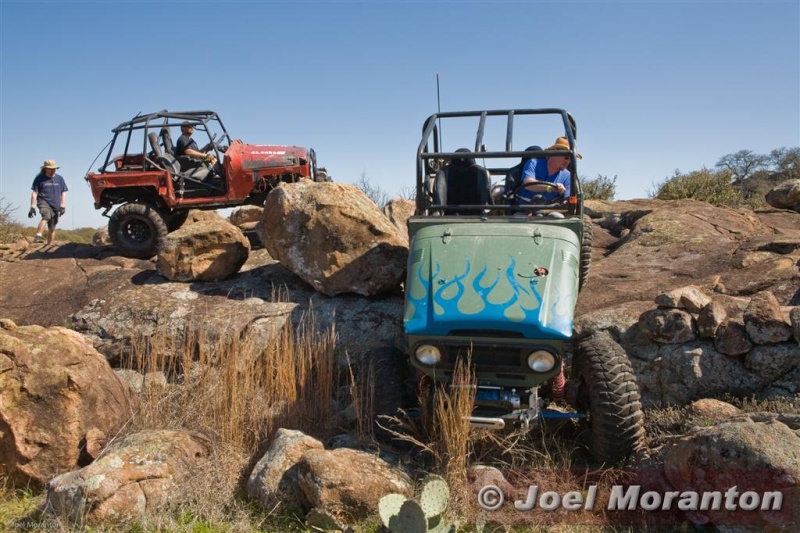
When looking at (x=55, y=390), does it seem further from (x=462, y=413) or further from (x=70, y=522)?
(x=462, y=413)

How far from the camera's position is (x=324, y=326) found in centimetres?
603

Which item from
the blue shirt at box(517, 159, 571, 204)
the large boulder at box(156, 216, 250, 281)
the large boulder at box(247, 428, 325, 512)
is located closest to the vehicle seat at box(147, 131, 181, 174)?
the large boulder at box(156, 216, 250, 281)

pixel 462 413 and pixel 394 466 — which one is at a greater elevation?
pixel 462 413

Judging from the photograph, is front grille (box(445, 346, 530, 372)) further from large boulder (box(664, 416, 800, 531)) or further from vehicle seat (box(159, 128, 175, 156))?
vehicle seat (box(159, 128, 175, 156))

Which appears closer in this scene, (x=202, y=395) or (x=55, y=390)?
(x=55, y=390)

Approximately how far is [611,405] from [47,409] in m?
3.58

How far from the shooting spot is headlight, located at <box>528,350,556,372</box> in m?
3.96

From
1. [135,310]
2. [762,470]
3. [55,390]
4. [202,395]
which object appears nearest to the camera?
[762,470]

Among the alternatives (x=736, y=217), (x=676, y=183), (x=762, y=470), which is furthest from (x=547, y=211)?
(x=676, y=183)

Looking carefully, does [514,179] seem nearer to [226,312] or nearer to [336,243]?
[336,243]

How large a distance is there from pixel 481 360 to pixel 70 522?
2452mm

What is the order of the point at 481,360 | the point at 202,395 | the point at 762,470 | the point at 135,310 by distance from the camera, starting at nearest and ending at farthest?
1. the point at 762,470
2. the point at 481,360
3. the point at 202,395
4. the point at 135,310

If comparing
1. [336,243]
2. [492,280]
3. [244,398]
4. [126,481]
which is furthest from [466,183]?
[126,481]

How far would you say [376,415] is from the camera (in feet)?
15.0
